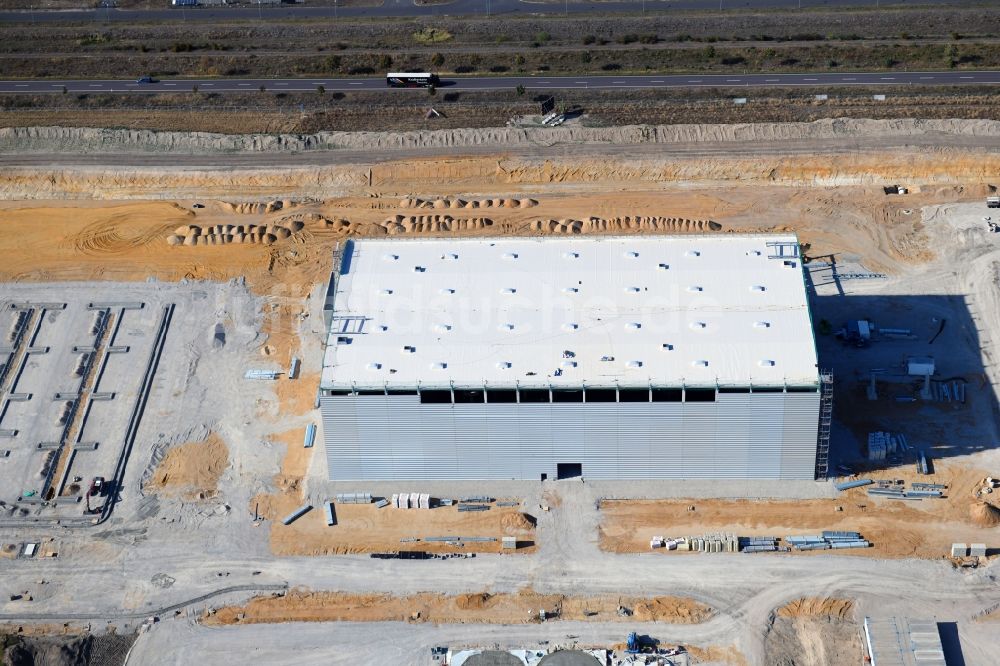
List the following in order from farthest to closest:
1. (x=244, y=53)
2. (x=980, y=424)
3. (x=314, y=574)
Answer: (x=244, y=53) < (x=980, y=424) < (x=314, y=574)

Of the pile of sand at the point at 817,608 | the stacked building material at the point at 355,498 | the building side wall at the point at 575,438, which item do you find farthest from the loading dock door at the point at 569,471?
the pile of sand at the point at 817,608

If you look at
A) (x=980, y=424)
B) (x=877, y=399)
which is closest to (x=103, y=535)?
(x=877, y=399)

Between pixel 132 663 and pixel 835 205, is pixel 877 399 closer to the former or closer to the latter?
pixel 835 205

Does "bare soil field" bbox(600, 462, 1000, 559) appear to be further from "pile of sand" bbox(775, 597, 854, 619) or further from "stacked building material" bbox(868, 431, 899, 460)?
"pile of sand" bbox(775, 597, 854, 619)


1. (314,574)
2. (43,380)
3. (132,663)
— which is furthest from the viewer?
(43,380)

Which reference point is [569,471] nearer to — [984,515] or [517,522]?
[517,522]

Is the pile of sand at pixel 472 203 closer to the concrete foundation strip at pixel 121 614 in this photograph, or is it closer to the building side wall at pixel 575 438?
the building side wall at pixel 575 438

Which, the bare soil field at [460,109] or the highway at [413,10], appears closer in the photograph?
the bare soil field at [460,109]
